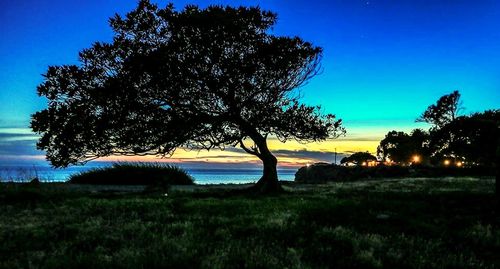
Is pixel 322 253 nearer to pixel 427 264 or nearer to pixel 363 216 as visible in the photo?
pixel 427 264

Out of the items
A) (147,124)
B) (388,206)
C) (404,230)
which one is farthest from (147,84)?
(404,230)

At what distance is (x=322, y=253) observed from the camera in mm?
7859

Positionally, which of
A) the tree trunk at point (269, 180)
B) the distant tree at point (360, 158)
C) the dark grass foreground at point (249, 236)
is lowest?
the dark grass foreground at point (249, 236)

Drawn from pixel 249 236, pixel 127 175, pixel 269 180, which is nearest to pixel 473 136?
pixel 269 180

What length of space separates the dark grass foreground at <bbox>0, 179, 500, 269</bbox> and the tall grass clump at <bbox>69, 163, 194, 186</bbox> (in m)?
18.5

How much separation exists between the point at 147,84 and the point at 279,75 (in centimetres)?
708

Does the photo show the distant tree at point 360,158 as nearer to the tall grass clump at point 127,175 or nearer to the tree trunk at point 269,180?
the tall grass clump at point 127,175

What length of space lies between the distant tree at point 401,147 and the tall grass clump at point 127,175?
3085 inches

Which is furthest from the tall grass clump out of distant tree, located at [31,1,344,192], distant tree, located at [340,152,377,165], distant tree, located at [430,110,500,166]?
distant tree, located at [340,152,377,165]

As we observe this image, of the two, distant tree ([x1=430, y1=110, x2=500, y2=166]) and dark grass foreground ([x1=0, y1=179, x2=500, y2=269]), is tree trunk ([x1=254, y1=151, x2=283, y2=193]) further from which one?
distant tree ([x1=430, y1=110, x2=500, y2=166])

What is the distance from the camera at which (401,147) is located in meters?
115

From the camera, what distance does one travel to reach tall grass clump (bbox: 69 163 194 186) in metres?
33.6

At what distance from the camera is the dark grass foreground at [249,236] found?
288 inches

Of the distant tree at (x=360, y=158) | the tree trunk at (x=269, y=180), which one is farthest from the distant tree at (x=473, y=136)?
the distant tree at (x=360, y=158)
